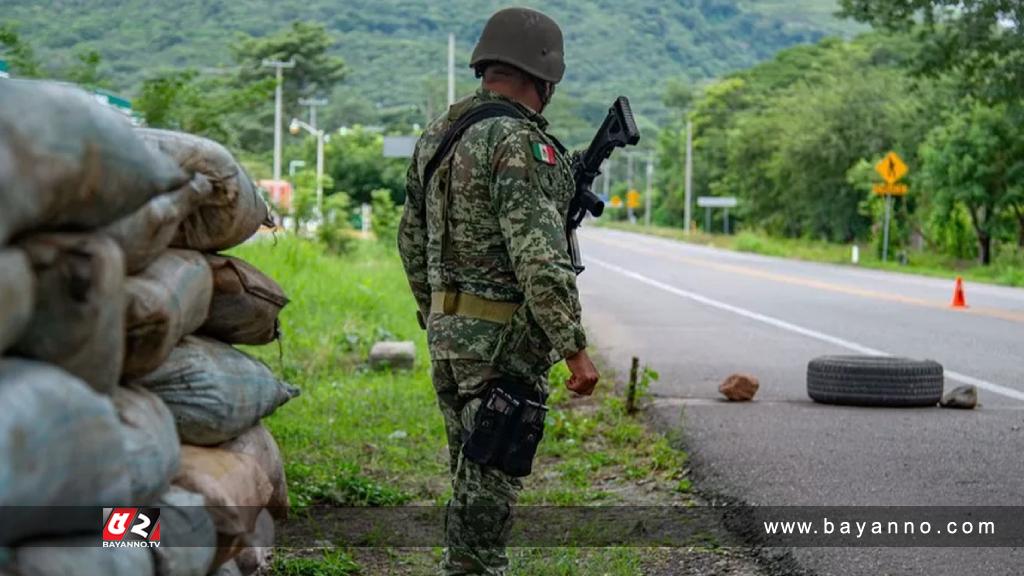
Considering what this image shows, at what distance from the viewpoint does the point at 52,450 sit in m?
2.51

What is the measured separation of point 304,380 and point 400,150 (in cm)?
1829

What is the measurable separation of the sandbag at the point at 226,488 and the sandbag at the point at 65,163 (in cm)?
79

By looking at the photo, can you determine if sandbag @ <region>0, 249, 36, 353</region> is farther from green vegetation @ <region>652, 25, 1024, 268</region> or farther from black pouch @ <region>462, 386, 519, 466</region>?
green vegetation @ <region>652, 25, 1024, 268</region>

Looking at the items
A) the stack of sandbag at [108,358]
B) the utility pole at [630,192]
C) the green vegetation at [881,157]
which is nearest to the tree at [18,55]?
the stack of sandbag at [108,358]

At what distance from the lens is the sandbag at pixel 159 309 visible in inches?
129

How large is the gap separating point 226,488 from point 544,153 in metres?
1.50

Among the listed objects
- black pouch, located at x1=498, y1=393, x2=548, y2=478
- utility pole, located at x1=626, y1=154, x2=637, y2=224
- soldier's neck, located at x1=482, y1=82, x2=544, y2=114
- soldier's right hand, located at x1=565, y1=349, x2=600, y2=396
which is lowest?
utility pole, located at x1=626, y1=154, x2=637, y2=224

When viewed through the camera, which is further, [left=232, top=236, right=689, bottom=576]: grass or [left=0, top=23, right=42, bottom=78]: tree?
[left=0, top=23, right=42, bottom=78]: tree

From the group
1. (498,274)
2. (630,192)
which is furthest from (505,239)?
(630,192)

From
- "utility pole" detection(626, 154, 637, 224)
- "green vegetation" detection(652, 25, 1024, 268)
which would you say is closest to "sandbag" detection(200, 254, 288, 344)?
"green vegetation" detection(652, 25, 1024, 268)

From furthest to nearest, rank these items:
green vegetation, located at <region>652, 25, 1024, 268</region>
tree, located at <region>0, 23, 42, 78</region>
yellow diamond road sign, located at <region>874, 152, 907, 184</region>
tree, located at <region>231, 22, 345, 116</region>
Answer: tree, located at <region>231, 22, 345, 116</region>, yellow diamond road sign, located at <region>874, 152, 907, 184</region>, green vegetation, located at <region>652, 25, 1024, 268</region>, tree, located at <region>0, 23, 42, 78</region>

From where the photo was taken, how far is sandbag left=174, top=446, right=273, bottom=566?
3.45 metres

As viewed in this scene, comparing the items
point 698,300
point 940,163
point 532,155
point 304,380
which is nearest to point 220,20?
point 940,163

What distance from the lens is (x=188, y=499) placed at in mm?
3340
